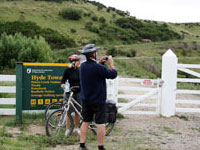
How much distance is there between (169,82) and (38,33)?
54047 millimetres

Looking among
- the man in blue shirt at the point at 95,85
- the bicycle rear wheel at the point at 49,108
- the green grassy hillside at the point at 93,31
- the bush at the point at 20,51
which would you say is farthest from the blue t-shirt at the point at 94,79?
the green grassy hillside at the point at 93,31

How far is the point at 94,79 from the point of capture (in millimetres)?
5496

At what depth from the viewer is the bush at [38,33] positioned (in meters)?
60.5

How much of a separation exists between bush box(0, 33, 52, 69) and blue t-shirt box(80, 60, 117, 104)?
26.2 meters

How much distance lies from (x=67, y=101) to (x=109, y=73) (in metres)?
2.17

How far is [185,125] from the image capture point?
9.37 m

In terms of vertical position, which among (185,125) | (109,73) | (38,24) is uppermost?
(38,24)

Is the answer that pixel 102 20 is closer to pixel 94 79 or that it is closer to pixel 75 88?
pixel 75 88

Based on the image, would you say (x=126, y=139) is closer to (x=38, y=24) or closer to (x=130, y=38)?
(x=38, y=24)

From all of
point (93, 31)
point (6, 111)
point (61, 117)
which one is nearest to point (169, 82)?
point (61, 117)

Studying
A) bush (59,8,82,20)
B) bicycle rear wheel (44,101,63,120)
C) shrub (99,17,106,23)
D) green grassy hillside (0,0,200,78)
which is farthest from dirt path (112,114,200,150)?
shrub (99,17,106,23)

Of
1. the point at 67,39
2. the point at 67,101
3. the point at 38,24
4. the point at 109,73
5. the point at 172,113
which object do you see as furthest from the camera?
the point at 38,24

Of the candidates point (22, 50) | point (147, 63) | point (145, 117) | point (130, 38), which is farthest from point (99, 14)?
point (145, 117)

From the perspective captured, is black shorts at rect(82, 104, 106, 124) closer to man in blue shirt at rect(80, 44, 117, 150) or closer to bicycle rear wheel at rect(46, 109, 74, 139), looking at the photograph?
man in blue shirt at rect(80, 44, 117, 150)
